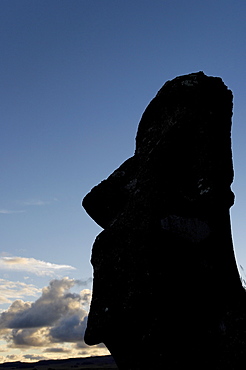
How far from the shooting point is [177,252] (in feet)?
22.2

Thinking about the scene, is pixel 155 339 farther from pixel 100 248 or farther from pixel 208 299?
pixel 100 248

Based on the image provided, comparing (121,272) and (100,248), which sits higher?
(100,248)

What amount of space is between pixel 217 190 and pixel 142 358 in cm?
297

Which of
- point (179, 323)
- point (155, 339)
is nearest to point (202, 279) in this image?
point (179, 323)

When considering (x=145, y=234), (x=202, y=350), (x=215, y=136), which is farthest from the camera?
(x=215, y=136)

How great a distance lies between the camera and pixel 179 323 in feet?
21.5

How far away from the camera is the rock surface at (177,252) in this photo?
6.48m

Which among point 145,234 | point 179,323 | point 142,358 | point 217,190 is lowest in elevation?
point 142,358

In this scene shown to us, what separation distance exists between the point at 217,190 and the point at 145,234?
145cm

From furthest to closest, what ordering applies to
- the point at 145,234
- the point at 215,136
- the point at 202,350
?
1. the point at 215,136
2. the point at 145,234
3. the point at 202,350

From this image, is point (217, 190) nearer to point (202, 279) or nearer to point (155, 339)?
point (202, 279)

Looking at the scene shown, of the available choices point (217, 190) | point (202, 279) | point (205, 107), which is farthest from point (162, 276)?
point (205, 107)

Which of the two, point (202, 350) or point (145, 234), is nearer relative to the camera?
point (202, 350)

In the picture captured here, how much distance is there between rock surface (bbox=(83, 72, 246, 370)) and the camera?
648 centimetres
